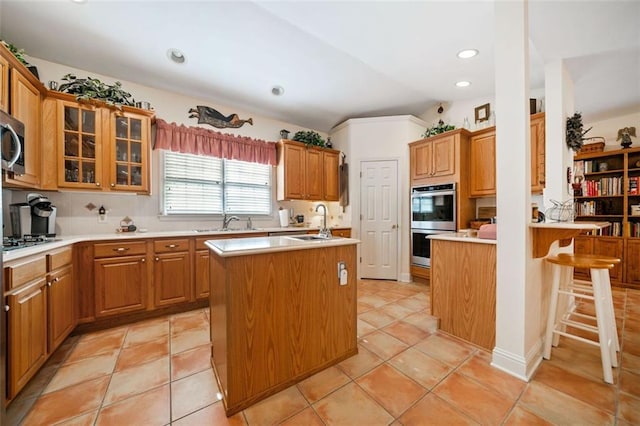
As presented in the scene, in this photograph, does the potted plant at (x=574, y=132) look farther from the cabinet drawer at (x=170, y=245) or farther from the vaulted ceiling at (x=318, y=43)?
the cabinet drawer at (x=170, y=245)

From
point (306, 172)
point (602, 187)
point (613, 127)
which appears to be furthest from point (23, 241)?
point (613, 127)

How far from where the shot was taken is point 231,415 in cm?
138

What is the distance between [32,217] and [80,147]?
788 millimetres

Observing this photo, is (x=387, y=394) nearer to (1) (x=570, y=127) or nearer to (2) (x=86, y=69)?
(1) (x=570, y=127)

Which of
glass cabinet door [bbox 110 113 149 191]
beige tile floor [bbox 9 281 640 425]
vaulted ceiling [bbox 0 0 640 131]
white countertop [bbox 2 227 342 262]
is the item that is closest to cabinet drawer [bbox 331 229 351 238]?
white countertop [bbox 2 227 342 262]

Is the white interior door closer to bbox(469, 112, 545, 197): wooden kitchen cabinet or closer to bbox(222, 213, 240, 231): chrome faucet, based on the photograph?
bbox(469, 112, 545, 197): wooden kitchen cabinet

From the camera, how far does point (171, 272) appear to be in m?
2.74

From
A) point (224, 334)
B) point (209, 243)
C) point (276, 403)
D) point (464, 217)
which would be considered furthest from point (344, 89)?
point (276, 403)

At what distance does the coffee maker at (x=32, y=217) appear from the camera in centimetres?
218

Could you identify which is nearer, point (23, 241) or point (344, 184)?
point (23, 241)

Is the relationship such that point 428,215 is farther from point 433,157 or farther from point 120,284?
point 120,284

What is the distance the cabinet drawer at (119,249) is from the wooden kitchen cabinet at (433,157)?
3.82 m

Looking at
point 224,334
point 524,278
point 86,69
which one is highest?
point 86,69

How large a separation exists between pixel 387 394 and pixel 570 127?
327 cm
